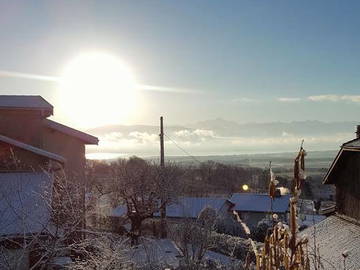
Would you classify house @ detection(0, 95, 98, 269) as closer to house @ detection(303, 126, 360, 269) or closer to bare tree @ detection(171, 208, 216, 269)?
bare tree @ detection(171, 208, 216, 269)

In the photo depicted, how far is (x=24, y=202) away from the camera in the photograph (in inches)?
500

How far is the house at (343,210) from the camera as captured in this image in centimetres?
1149

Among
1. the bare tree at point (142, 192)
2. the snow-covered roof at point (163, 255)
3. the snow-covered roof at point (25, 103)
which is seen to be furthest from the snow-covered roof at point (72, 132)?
the bare tree at point (142, 192)

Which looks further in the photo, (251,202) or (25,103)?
(251,202)

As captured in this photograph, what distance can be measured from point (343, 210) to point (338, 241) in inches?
85.7

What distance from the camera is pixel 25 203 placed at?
12617mm

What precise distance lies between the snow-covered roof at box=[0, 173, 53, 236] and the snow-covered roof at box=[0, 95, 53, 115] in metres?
4.17

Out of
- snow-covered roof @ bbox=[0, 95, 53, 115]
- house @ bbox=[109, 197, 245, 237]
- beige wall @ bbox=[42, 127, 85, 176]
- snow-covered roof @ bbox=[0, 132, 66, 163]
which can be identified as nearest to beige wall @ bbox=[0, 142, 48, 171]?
snow-covered roof @ bbox=[0, 132, 66, 163]

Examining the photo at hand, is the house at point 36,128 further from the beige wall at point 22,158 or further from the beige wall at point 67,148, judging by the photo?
the beige wall at point 22,158

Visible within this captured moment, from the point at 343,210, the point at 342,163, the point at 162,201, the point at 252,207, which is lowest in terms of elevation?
the point at 252,207

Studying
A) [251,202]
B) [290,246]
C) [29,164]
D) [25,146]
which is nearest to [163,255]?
[29,164]

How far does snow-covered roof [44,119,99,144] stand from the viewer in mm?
18828

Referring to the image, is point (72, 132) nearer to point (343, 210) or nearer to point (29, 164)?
point (29, 164)

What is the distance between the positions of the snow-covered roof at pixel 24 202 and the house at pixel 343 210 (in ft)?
25.1
